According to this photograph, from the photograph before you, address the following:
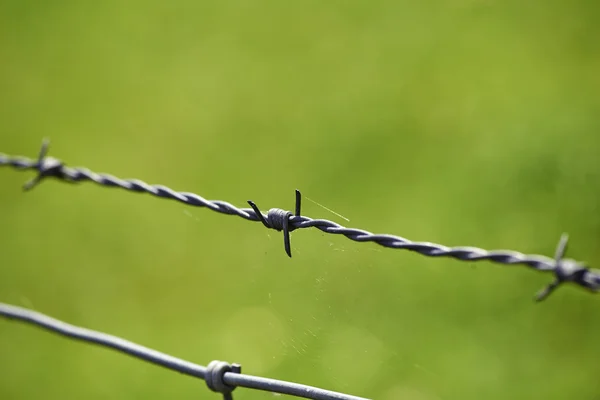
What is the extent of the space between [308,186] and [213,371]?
4693 millimetres

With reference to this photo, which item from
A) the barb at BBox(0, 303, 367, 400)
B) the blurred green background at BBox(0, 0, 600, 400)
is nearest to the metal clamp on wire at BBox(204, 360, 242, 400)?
the barb at BBox(0, 303, 367, 400)

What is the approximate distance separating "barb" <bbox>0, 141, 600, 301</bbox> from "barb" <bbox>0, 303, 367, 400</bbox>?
297 millimetres

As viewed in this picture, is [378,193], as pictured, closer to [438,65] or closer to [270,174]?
[270,174]

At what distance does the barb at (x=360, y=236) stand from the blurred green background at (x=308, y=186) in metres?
0.16

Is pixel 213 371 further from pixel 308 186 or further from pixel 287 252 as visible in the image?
pixel 308 186

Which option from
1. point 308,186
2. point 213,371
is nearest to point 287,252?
point 213,371

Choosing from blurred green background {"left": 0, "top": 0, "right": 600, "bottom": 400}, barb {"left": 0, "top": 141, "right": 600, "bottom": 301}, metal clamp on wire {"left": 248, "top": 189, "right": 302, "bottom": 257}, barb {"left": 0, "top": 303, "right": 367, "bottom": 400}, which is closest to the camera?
barb {"left": 0, "top": 141, "right": 600, "bottom": 301}

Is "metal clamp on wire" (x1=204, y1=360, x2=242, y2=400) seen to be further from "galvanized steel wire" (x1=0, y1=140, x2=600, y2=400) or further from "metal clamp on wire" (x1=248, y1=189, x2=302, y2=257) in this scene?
"metal clamp on wire" (x1=248, y1=189, x2=302, y2=257)

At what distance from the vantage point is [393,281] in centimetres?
516

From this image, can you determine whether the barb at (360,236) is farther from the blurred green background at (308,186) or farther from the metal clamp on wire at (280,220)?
the blurred green background at (308,186)

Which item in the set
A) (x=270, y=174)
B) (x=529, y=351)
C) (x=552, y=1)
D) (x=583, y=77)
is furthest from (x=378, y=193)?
(x=552, y=1)

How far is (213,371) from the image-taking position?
1.62 m

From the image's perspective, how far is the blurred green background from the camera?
4.52m

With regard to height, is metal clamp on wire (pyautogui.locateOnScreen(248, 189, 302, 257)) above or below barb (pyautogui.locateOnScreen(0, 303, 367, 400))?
above
